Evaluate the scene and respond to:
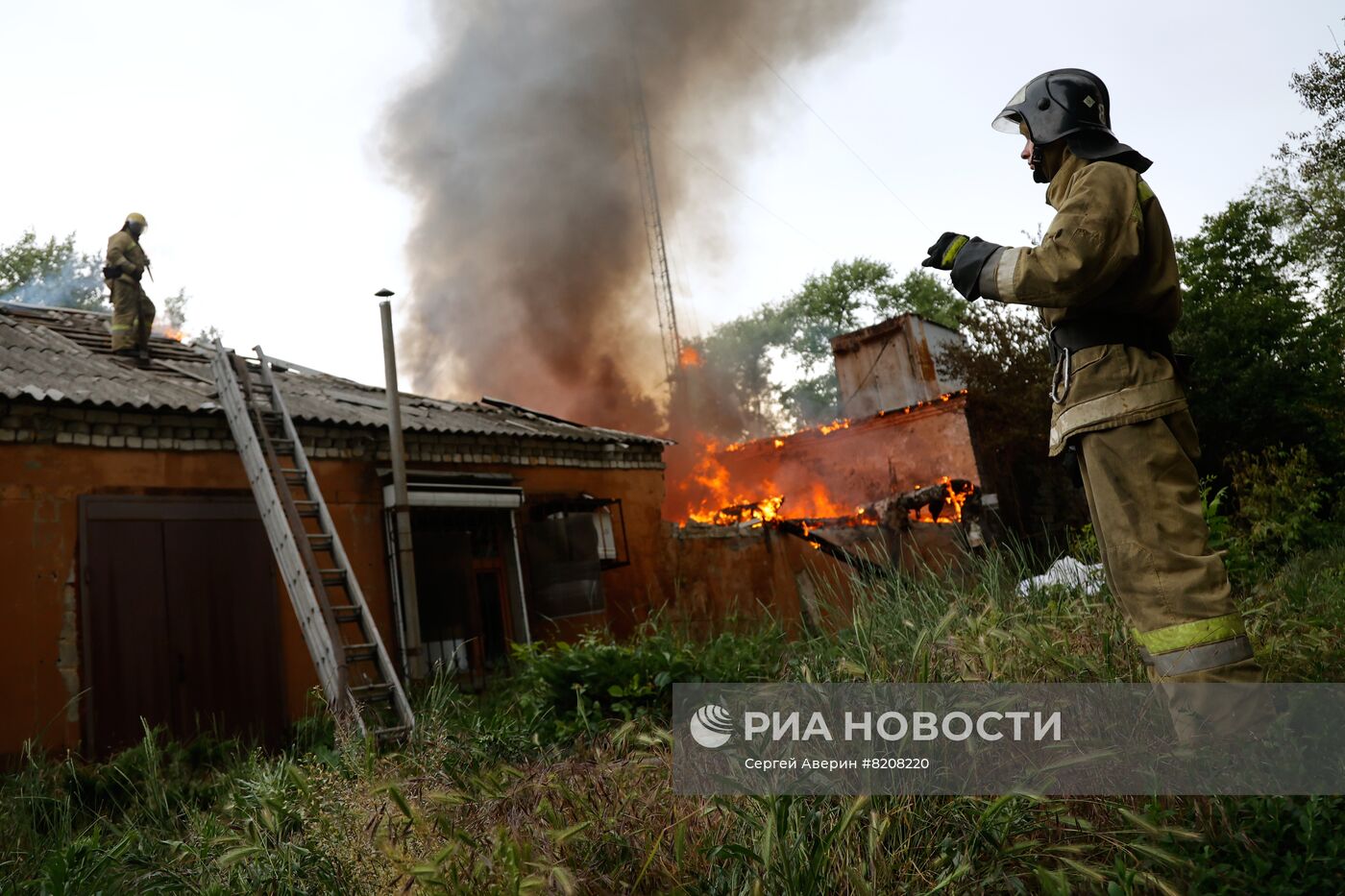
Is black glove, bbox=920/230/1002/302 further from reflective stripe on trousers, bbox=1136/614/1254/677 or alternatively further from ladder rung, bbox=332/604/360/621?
ladder rung, bbox=332/604/360/621

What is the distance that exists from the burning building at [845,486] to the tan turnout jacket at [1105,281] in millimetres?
9719

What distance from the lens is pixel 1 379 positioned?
305 inches

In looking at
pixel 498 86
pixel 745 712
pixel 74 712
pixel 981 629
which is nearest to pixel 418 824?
pixel 745 712

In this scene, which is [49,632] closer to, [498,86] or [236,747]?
[236,747]

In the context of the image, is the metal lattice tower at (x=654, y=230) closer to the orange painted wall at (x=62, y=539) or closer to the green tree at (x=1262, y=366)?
the green tree at (x=1262, y=366)

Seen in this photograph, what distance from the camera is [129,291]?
10.0m

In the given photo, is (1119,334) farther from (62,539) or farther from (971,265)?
(62,539)

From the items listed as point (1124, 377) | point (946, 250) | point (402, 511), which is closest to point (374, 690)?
point (402, 511)

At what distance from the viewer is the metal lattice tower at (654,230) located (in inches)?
981

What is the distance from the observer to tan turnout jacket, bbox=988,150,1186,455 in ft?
9.76

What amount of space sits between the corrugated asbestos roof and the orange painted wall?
0.53 meters

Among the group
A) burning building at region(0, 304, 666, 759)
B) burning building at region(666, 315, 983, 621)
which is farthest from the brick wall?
burning building at region(666, 315, 983, 621)

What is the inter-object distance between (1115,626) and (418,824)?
2972mm

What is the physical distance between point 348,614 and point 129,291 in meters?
5.59
